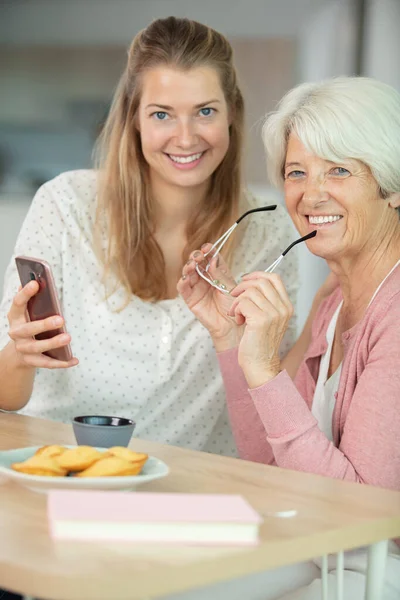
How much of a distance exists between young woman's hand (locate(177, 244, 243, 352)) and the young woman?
19 centimetres

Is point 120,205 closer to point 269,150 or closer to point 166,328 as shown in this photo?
point 166,328

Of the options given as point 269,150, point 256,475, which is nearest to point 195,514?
point 256,475

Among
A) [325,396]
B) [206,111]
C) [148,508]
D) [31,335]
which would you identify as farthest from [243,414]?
[148,508]

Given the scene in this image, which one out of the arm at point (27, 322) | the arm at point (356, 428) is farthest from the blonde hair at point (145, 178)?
the arm at point (356, 428)

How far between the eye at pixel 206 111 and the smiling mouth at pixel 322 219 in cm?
53

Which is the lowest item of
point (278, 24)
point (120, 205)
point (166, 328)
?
point (166, 328)

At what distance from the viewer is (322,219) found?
1692 millimetres

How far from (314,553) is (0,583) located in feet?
1.09

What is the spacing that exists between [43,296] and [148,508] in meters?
0.78

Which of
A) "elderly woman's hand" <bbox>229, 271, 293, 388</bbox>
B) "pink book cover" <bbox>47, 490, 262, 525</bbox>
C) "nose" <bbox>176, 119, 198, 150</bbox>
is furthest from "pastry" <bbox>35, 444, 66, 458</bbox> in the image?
"nose" <bbox>176, 119, 198, 150</bbox>

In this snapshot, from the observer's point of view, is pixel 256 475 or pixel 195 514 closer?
pixel 195 514

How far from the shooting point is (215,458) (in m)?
1.41

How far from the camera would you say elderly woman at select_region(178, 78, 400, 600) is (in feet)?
4.73

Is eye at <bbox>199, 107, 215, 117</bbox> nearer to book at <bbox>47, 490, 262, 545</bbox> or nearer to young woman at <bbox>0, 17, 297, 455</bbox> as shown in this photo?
young woman at <bbox>0, 17, 297, 455</bbox>
